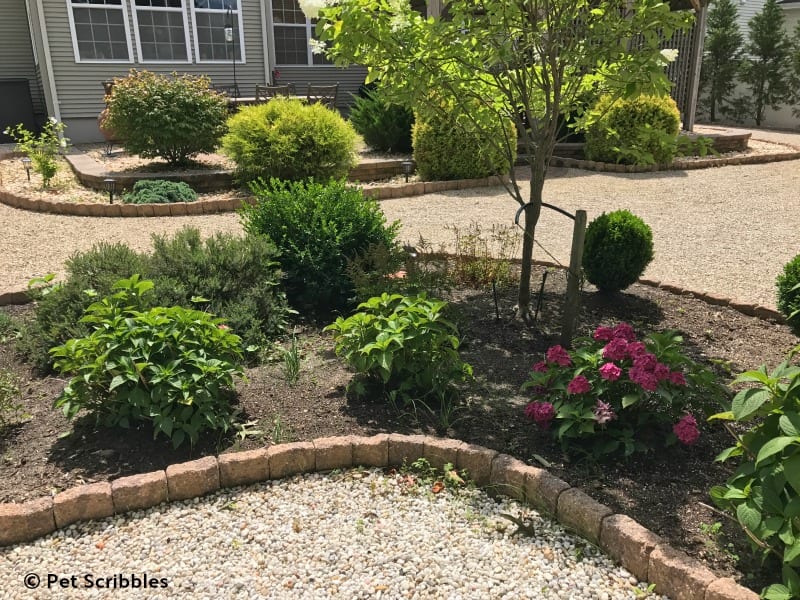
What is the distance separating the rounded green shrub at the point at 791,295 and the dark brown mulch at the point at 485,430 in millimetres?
168

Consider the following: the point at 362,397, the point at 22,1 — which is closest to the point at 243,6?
the point at 22,1

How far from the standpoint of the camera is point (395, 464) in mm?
2918

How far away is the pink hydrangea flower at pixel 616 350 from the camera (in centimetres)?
282

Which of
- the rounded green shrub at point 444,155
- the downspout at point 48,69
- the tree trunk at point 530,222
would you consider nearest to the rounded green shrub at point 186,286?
the tree trunk at point 530,222

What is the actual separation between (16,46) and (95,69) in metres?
3.05

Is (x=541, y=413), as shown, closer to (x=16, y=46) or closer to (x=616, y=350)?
(x=616, y=350)

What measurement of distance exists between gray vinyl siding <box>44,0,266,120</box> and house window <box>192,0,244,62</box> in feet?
0.43

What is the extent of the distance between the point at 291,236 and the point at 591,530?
9.57ft

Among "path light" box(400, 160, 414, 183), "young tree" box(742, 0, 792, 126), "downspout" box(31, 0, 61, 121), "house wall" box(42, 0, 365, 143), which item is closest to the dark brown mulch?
"path light" box(400, 160, 414, 183)

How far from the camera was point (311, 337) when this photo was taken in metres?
4.22

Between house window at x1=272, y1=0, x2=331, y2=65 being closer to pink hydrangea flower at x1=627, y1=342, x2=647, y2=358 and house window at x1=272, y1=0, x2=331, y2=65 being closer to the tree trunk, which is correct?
the tree trunk

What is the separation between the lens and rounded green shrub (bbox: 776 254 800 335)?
394 centimetres

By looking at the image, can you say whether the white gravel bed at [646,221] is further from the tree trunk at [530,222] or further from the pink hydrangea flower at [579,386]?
the pink hydrangea flower at [579,386]

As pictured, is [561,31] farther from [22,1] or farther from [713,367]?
[22,1]
